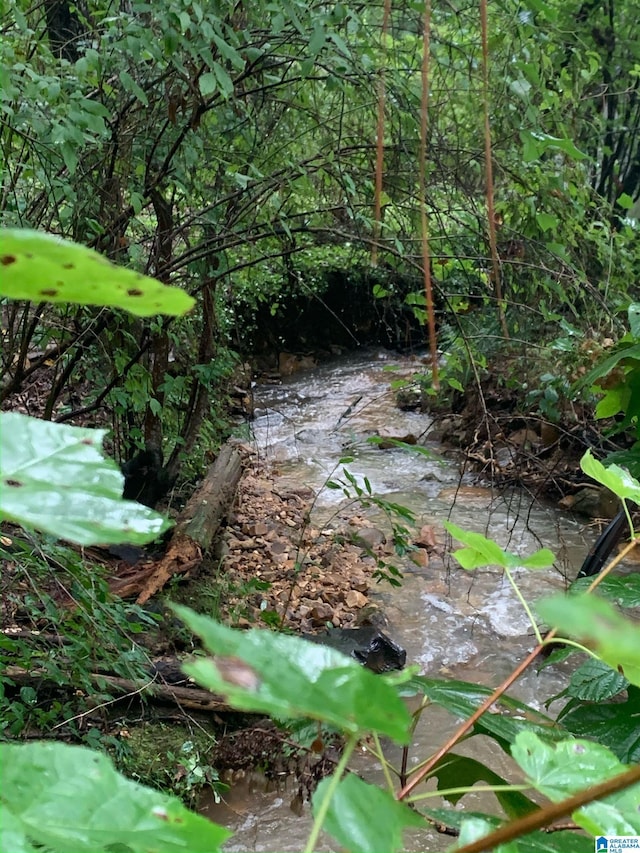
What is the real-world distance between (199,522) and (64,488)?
10.0 feet

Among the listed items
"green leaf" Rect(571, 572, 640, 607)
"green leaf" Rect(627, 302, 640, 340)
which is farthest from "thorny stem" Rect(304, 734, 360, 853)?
"green leaf" Rect(627, 302, 640, 340)

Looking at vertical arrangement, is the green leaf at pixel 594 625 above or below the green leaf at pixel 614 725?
above

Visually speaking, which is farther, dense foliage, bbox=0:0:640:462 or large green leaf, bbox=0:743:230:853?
dense foliage, bbox=0:0:640:462

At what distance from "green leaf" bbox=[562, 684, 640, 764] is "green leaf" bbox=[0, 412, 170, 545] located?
899 millimetres

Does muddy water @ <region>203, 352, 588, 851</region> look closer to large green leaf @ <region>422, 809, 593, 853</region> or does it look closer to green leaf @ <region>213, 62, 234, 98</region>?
large green leaf @ <region>422, 809, 593, 853</region>

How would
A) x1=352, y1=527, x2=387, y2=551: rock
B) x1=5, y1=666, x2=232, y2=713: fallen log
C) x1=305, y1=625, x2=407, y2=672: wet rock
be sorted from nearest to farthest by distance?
x1=5, y1=666, x2=232, y2=713: fallen log < x1=305, y1=625, x2=407, y2=672: wet rock < x1=352, y1=527, x2=387, y2=551: rock

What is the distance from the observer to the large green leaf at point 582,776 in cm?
34

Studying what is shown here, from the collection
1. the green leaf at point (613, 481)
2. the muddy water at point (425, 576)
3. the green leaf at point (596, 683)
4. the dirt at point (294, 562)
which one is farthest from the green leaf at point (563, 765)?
the dirt at point (294, 562)

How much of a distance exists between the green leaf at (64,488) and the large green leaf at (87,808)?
12cm

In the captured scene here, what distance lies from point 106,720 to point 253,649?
6.26 feet

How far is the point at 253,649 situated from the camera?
0.78 ft

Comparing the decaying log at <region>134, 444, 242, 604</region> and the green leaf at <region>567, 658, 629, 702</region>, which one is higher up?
the green leaf at <region>567, 658, 629, 702</region>

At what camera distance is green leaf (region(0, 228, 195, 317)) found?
243mm

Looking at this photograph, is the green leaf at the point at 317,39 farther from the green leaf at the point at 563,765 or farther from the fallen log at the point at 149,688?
the fallen log at the point at 149,688
